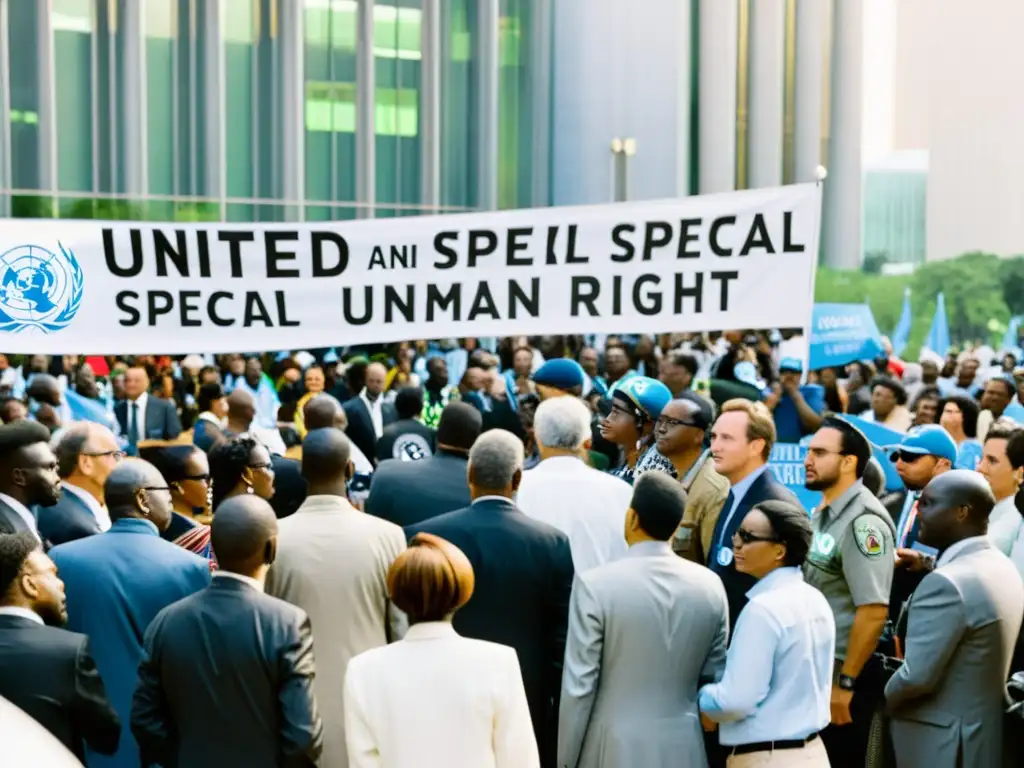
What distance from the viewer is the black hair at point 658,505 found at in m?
5.89

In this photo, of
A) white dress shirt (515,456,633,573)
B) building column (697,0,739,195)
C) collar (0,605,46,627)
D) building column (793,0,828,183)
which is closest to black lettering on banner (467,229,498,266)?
white dress shirt (515,456,633,573)

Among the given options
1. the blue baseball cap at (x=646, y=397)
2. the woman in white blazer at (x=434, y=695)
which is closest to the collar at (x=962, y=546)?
the blue baseball cap at (x=646, y=397)

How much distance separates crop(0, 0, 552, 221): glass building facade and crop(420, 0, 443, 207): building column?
0.14ft

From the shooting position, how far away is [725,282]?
900 centimetres

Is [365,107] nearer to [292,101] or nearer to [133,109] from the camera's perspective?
[292,101]

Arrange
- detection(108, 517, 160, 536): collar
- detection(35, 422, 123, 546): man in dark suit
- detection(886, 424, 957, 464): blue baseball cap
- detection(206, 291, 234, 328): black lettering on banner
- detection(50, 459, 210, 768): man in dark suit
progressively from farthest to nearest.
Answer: detection(206, 291, 234, 328): black lettering on banner, detection(886, 424, 957, 464): blue baseball cap, detection(35, 422, 123, 546): man in dark suit, detection(108, 517, 160, 536): collar, detection(50, 459, 210, 768): man in dark suit

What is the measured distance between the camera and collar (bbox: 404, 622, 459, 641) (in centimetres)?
503

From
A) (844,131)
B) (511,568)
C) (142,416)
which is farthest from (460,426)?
(844,131)

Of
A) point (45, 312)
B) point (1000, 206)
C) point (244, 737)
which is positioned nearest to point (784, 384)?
point (45, 312)

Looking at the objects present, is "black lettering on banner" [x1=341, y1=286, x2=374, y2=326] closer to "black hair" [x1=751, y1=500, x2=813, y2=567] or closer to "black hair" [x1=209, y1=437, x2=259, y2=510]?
"black hair" [x1=209, y1=437, x2=259, y2=510]

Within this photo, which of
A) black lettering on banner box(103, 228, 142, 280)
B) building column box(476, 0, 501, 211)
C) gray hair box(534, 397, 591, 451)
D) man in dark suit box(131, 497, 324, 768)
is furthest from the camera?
building column box(476, 0, 501, 211)

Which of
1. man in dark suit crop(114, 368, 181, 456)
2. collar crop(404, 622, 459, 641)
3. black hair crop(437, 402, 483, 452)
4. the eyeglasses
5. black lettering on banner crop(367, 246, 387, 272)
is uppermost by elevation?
black lettering on banner crop(367, 246, 387, 272)

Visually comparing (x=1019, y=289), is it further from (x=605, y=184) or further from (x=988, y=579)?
(x=988, y=579)

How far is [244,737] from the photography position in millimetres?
5402
